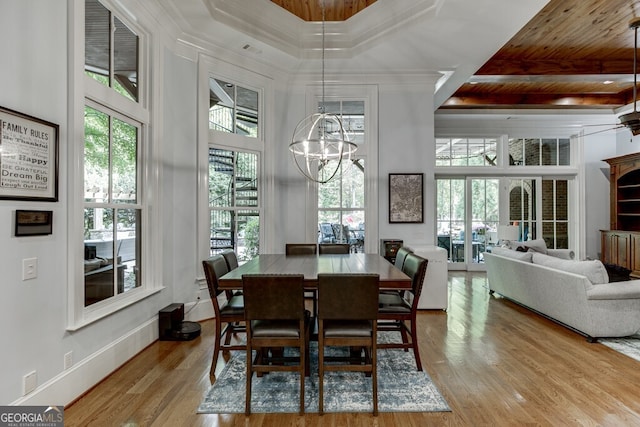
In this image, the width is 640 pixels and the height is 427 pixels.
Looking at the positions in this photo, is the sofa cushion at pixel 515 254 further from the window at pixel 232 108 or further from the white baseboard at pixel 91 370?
the white baseboard at pixel 91 370

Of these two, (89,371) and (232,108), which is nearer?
(89,371)

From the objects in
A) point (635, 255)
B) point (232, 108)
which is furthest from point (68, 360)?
point (635, 255)

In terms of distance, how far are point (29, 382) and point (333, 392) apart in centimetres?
192

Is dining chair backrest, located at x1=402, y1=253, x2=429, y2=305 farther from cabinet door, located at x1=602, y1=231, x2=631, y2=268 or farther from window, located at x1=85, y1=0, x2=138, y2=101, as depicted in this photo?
cabinet door, located at x1=602, y1=231, x2=631, y2=268

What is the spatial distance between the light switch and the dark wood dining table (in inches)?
43.4

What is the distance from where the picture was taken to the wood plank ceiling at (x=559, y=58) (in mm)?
3748

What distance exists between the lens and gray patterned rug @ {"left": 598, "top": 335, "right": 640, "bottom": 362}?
3.11 meters

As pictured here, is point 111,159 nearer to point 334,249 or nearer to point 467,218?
point 334,249

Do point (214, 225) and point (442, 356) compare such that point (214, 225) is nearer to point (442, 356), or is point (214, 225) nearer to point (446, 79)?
point (442, 356)

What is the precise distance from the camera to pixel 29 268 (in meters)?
2.02

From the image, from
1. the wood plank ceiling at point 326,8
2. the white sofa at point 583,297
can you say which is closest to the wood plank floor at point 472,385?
the white sofa at point 583,297
